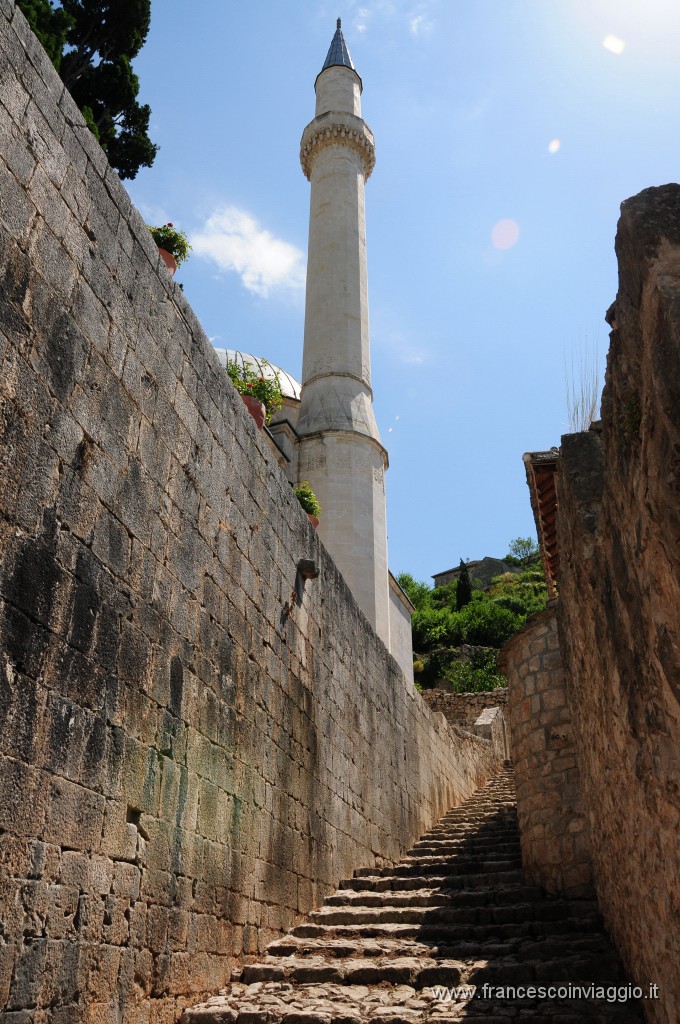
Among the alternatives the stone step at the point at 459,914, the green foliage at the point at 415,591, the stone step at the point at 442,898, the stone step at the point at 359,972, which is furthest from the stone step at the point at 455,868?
the green foliage at the point at 415,591

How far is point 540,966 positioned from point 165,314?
4.71 m

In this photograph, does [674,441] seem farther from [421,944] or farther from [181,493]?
[421,944]

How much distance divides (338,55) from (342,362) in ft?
34.5

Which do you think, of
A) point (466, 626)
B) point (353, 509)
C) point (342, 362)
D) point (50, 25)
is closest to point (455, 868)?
point (353, 509)

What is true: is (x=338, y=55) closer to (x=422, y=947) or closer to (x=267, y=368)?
(x=267, y=368)

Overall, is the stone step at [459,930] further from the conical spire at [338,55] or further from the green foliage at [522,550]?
the green foliage at [522,550]

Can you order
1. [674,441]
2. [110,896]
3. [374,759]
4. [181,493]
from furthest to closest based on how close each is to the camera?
[374,759], [181,493], [110,896], [674,441]

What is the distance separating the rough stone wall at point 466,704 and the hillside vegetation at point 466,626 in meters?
5.21

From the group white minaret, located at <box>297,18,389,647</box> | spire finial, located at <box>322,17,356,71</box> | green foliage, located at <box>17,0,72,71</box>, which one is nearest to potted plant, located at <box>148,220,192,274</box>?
green foliage, located at <box>17,0,72,71</box>

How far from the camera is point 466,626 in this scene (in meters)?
40.8

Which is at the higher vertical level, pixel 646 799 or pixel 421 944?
pixel 646 799

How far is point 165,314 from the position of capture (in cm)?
511

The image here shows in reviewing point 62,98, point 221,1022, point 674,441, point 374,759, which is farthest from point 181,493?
point 374,759

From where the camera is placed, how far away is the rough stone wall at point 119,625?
336 centimetres
